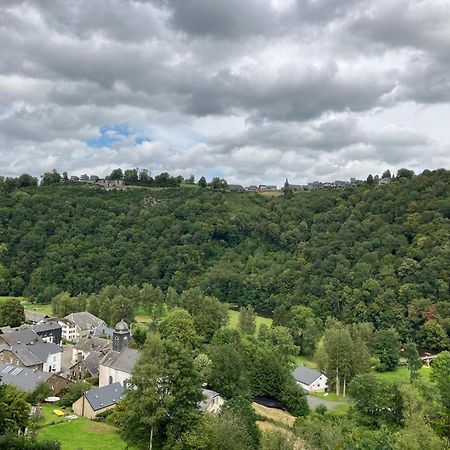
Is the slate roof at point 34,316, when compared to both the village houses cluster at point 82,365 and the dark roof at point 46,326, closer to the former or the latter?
the village houses cluster at point 82,365

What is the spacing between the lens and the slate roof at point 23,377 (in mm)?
45719

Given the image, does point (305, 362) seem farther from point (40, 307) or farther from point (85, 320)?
point (40, 307)

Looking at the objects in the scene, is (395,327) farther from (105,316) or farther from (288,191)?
(288,191)

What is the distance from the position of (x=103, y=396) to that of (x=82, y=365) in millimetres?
13135

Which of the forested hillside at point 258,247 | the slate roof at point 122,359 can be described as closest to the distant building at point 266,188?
the forested hillside at point 258,247

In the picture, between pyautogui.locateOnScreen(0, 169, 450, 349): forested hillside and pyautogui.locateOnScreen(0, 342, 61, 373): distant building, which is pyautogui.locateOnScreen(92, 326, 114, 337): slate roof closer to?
pyautogui.locateOnScreen(0, 342, 61, 373): distant building

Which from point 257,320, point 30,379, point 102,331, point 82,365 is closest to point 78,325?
point 102,331

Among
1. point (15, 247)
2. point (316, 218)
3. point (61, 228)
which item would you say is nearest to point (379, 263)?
point (316, 218)

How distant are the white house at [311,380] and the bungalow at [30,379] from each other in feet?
88.9

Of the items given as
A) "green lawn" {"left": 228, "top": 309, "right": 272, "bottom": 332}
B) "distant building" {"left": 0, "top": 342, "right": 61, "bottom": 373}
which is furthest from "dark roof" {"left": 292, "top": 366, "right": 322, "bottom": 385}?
"distant building" {"left": 0, "top": 342, "right": 61, "bottom": 373}

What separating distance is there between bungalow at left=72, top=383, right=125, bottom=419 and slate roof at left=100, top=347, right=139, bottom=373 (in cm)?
480

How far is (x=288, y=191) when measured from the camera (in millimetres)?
148625

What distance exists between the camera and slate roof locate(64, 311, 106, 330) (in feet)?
249

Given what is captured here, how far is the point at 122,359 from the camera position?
5072 centimetres
